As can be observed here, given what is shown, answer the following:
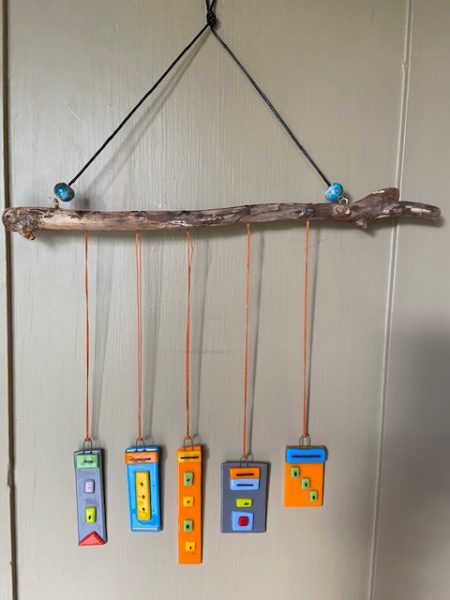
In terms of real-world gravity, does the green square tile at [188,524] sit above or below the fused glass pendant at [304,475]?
below

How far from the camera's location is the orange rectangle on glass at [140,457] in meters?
0.61

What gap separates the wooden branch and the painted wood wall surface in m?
0.05

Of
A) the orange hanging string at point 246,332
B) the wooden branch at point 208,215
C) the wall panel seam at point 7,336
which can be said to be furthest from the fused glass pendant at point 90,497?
the wooden branch at point 208,215

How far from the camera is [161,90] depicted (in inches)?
23.4

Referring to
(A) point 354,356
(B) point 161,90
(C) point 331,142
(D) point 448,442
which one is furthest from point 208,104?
(D) point 448,442

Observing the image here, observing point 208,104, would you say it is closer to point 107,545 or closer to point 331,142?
point 331,142

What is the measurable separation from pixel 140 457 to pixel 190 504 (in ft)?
0.36

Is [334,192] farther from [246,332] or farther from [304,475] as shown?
[304,475]

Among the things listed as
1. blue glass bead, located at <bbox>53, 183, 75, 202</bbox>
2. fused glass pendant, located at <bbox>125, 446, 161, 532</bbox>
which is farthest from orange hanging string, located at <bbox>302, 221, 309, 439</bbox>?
blue glass bead, located at <bbox>53, 183, 75, 202</bbox>

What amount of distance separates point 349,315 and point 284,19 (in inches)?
17.7

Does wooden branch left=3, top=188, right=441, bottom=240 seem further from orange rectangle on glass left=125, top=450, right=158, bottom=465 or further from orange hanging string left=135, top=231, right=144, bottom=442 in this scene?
orange rectangle on glass left=125, top=450, right=158, bottom=465

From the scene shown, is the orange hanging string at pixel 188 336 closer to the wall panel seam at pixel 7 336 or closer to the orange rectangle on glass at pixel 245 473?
the orange rectangle on glass at pixel 245 473

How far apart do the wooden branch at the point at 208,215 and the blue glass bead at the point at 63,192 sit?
0.06 ft

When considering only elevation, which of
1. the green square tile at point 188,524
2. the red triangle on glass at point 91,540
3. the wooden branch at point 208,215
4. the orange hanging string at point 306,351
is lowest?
the red triangle on glass at point 91,540
